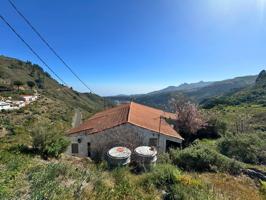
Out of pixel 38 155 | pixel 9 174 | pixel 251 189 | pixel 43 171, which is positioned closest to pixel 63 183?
pixel 43 171

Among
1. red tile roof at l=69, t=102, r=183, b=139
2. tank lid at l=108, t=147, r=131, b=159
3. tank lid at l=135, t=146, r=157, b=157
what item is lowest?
tank lid at l=135, t=146, r=157, b=157

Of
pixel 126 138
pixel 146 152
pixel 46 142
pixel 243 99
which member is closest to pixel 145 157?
pixel 146 152

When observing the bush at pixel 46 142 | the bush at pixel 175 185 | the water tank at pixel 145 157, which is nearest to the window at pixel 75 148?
the bush at pixel 46 142

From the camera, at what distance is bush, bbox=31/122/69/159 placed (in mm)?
11750

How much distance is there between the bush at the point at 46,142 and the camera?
11.8 m

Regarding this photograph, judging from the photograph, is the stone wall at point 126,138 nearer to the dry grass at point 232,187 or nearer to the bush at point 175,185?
the dry grass at point 232,187

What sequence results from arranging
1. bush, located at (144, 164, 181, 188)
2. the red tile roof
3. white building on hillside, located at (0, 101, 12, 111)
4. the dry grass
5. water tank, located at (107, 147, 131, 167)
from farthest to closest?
white building on hillside, located at (0, 101, 12, 111) < the red tile roof < water tank, located at (107, 147, 131, 167) < bush, located at (144, 164, 181, 188) < the dry grass

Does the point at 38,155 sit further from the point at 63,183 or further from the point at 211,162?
the point at 211,162

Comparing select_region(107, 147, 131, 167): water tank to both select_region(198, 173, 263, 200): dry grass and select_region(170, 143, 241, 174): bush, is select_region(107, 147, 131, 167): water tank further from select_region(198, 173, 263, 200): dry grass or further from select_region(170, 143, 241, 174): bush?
select_region(198, 173, 263, 200): dry grass

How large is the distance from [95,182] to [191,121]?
18.2 metres

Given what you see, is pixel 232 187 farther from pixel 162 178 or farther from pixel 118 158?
pixel 118 158

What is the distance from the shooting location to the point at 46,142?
39.3ft

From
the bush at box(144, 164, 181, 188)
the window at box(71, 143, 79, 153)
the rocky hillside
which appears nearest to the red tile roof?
the window at box(71, 143, 79, 153)

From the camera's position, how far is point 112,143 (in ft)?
57.2
